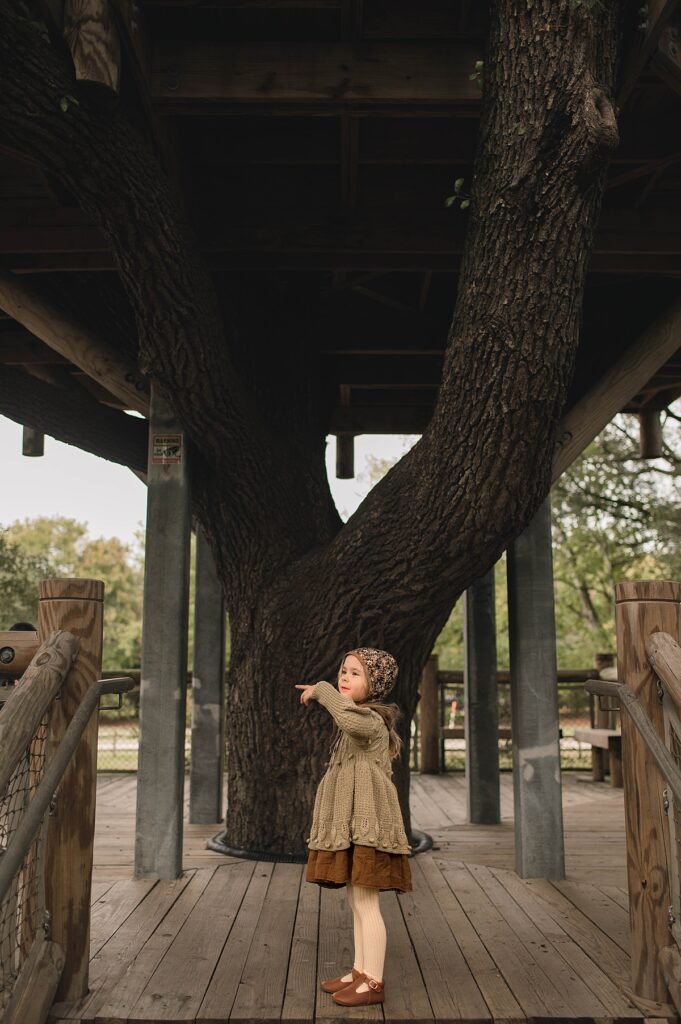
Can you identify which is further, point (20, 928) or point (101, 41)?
point (101, 41)

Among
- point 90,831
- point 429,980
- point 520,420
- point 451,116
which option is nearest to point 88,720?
point 90,831

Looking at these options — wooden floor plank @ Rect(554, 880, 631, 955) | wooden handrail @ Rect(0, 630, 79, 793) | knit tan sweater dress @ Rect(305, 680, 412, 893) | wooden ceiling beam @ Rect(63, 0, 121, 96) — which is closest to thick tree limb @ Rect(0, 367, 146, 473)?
wooden ceiling beam @ Rect(63, 0, 121, 96)

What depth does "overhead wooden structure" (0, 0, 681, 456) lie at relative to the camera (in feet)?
12.8

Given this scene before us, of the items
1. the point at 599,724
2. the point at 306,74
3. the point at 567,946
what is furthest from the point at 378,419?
the point at 567,946

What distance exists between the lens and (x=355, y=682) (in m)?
3.07

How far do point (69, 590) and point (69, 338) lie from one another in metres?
2.52

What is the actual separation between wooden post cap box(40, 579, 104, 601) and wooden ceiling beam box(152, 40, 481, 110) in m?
2.22

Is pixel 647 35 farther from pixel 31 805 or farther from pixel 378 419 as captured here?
pixel 378 419

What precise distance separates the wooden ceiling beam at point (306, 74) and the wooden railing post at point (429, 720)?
6.56 metres

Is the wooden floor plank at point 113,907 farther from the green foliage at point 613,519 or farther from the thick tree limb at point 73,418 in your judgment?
the green foliage at point 613,519

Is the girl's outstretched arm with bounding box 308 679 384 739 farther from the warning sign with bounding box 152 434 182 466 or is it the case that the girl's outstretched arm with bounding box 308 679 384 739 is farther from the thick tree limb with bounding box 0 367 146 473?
the thick tree limb with bounding box 0 367 146 473

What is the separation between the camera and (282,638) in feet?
16.9

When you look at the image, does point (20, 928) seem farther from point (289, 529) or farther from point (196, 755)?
point (196, 755)

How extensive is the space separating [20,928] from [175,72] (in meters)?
3.42
